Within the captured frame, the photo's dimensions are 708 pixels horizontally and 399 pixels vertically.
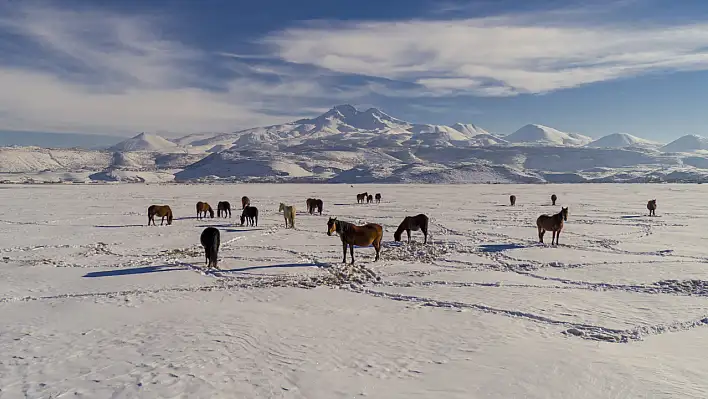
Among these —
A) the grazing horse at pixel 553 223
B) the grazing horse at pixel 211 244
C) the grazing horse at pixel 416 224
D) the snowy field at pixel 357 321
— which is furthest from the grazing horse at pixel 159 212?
the grazing horse at pixel 553 223

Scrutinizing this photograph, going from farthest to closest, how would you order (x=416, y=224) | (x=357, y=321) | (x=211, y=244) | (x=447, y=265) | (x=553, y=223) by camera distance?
(x=416, y=224)
(x=553, y=223)
(x=447, y=265)
(x=211, y=244)
(x=357, y=321)

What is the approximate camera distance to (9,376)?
6.59 m

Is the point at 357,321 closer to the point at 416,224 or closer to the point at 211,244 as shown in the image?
the point at 211,244

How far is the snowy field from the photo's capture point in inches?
252

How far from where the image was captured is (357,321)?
910cm

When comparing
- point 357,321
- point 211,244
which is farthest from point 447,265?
point 211,244

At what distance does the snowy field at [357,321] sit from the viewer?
6.41m

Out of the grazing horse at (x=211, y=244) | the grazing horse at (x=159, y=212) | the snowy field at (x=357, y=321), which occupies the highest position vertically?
the grazing horse at (x=159, y=212)

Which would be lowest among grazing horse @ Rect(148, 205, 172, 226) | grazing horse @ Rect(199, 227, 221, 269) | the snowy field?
the snowy field

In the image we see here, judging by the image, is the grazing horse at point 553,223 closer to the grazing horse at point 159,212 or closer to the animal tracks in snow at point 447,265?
the animal tracks in snow at point 447,265

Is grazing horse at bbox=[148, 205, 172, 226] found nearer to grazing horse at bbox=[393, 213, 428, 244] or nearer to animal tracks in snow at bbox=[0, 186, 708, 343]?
animal tracks in snow at bbox=[0, 186, 708, 343]

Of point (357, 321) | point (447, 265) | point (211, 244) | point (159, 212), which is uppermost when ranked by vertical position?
point (159, 212)

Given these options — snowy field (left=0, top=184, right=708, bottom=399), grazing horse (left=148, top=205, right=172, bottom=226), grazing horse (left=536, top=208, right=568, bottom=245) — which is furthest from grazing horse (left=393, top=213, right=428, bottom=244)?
grazing horse (left=148, top=205, right=172, bottom=226)

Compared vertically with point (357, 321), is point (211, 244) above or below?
above
